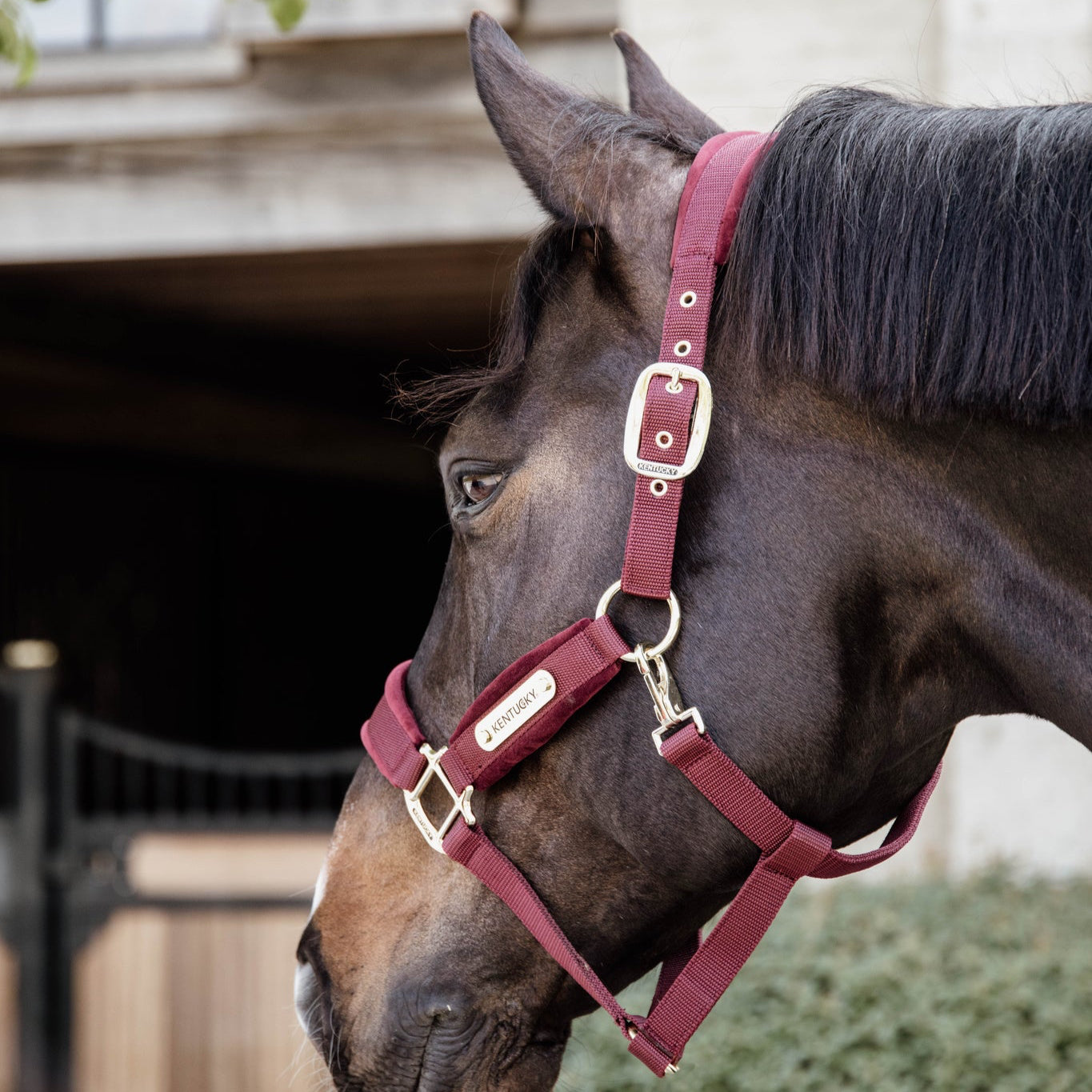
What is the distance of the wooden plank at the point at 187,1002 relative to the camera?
14.4 feet

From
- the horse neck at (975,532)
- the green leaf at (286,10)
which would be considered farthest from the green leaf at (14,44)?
the horse neck at (975,532)

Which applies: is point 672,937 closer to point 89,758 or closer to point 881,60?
point 881,60

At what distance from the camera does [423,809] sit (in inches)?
54.4

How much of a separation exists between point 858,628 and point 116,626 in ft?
30.6

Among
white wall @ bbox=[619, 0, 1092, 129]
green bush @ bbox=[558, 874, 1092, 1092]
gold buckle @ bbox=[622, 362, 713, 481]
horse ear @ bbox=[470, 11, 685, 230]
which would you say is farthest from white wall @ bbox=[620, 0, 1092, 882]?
gold buckle @ bbox=[622, 362, 713, 481]

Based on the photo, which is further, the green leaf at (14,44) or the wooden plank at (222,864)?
the wooden plank at (222,864)

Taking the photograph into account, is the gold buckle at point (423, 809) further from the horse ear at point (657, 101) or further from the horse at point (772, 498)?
the horse ear at point (657, 101)

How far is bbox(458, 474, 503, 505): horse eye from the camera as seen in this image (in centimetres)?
132

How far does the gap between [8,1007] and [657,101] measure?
4.40m

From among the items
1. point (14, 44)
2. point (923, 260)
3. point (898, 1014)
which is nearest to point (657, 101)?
point (923, 260)

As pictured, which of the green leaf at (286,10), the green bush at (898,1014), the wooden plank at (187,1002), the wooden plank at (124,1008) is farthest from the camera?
the wooden plank at (124,1008)

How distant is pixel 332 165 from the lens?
4645 mm

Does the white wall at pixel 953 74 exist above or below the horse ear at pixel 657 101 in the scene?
below

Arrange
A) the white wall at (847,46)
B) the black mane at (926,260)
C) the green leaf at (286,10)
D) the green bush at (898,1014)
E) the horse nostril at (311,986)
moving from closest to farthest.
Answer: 1. the black mane at (926,260)
2. the horse nostril at (311,986)
3. the green leaf at (286,10)
4. the green bush at (898,1014)
5. the white wall at (847,46)
